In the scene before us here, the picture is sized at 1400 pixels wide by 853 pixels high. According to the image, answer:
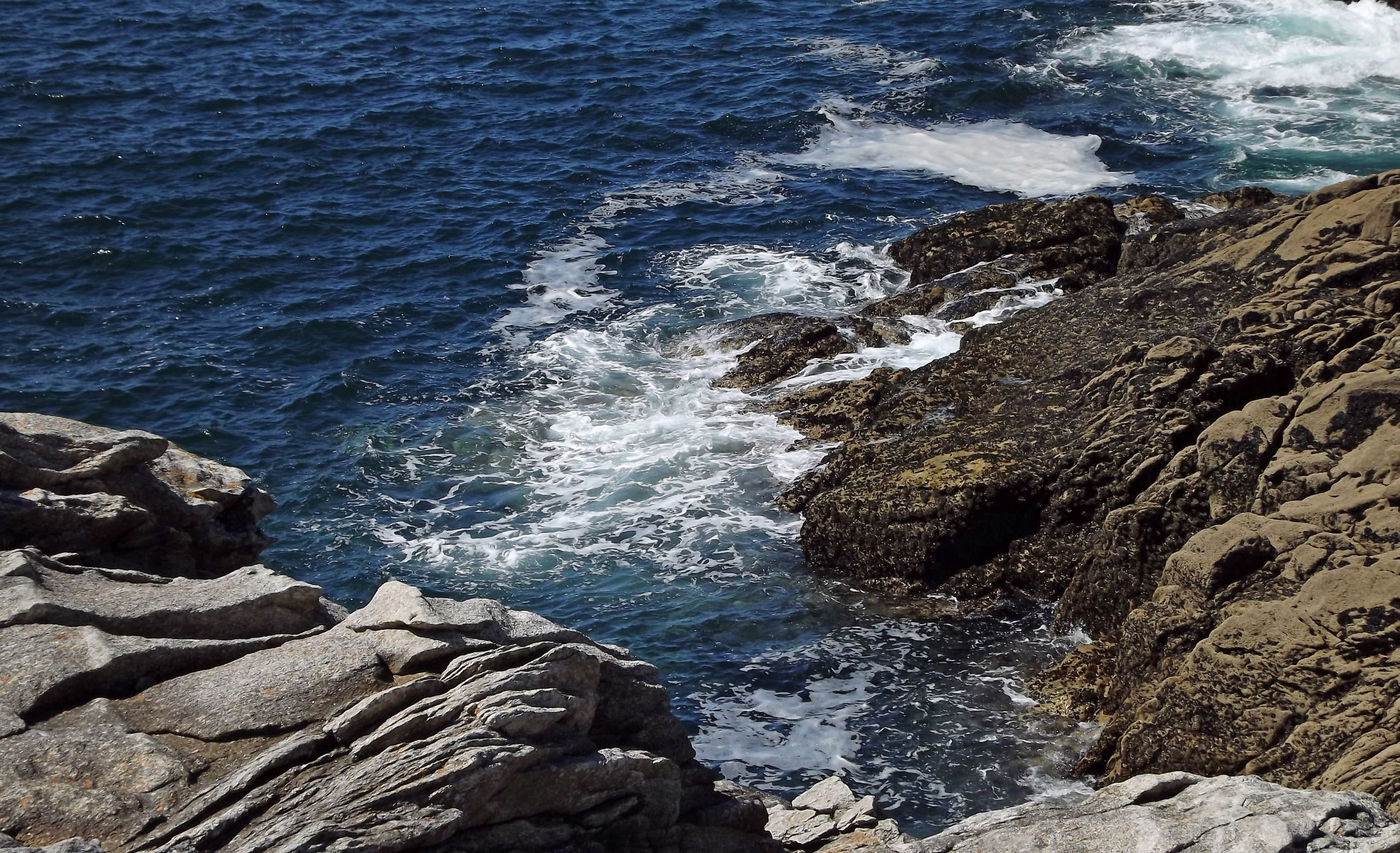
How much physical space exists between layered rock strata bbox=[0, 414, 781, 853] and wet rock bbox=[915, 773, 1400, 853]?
3.48 meters

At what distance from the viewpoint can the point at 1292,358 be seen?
2141 centimetres

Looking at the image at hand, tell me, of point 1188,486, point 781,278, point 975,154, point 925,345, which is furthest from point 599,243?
point 1188,486

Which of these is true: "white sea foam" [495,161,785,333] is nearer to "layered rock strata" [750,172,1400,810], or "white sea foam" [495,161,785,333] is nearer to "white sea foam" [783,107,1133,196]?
"white sea foam" [783,107,1133,196]

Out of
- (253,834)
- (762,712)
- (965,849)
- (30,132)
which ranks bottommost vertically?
(762,712)

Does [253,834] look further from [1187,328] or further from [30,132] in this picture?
[30,132]

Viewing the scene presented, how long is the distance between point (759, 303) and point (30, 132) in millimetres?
27711

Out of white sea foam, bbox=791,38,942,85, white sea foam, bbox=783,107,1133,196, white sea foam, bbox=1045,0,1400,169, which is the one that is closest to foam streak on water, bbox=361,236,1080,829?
white sea foam, bbox=783,107,1133,196

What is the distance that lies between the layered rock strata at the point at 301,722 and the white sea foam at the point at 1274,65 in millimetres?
35425

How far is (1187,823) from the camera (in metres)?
13.4

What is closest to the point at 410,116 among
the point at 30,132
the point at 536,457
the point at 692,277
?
the point at 30,132

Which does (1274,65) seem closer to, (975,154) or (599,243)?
(975,154)

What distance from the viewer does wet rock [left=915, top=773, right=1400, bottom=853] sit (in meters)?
13.0

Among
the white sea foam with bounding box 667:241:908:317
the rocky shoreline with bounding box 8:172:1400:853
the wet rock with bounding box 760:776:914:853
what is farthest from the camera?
the white sea foam with bounding box 667:241:908:317

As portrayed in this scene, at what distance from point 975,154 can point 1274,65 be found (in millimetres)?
13884
